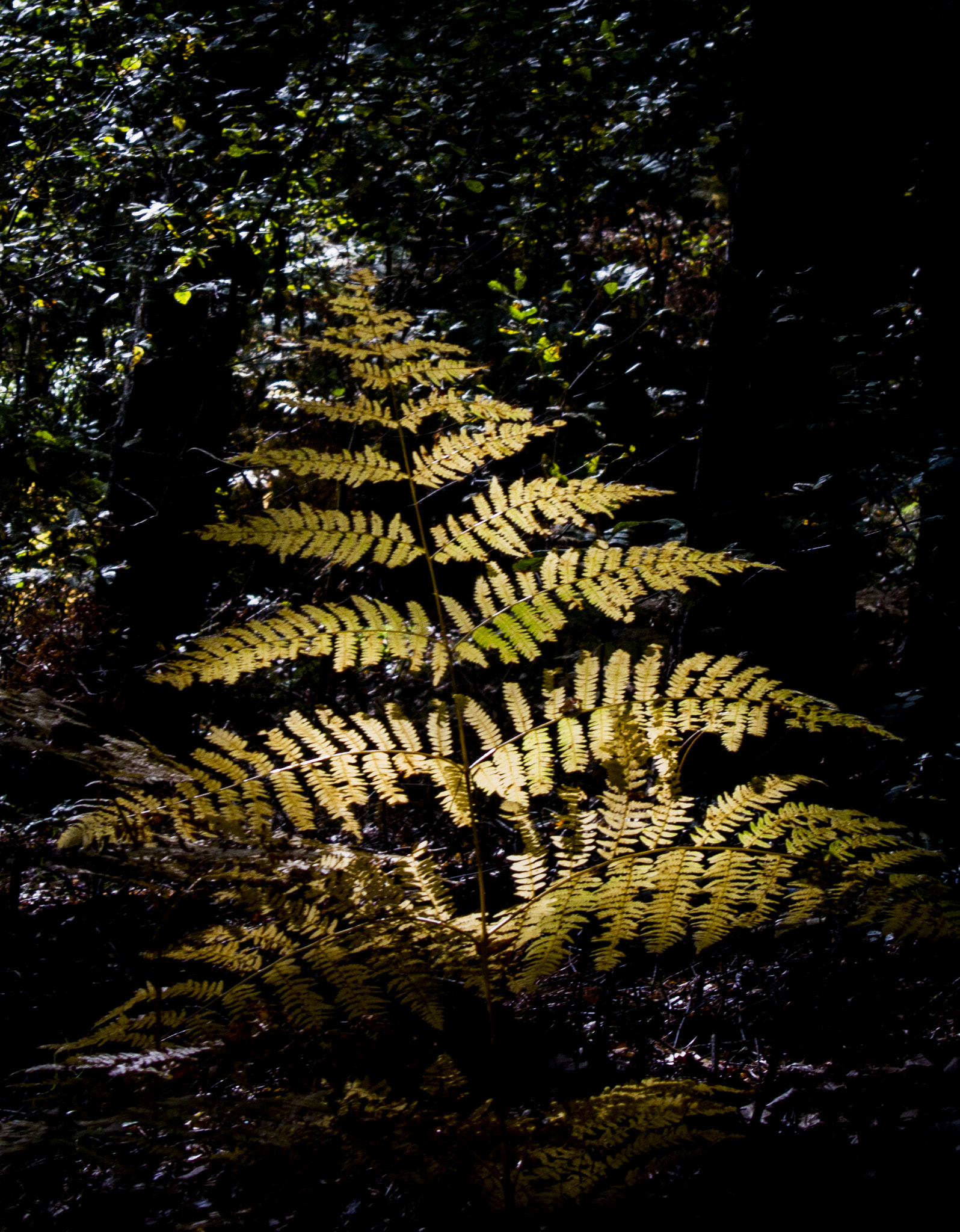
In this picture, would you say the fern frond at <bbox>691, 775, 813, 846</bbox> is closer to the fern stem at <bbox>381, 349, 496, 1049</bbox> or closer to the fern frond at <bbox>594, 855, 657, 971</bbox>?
the fern frond at <bbox>594, 855, 657, 971</bbox>

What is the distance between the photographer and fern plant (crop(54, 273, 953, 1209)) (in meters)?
1.47

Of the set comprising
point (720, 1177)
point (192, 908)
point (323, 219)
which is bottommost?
point (720, 1177)

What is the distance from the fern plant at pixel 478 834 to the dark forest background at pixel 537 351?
393 mm

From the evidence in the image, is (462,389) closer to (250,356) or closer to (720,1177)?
(250,356)

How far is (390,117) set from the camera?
12.8 ft

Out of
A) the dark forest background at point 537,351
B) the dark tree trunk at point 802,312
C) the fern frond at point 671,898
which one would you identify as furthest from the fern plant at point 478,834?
the dark tree trunk at point 802,312

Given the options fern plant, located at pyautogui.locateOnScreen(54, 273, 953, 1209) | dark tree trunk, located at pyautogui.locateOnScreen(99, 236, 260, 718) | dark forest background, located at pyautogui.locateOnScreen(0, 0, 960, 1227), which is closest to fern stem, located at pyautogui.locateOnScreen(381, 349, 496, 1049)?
fern plant, located at pyautogui.locateOnScreen(54, 273, 953, 1209)

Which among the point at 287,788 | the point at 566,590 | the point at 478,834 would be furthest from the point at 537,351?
the point at 287,788

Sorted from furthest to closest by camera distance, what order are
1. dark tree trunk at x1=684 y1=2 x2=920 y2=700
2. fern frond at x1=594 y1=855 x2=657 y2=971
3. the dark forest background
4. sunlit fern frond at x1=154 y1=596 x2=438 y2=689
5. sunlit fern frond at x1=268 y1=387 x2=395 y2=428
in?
dark tree trunk at x1=684 y1=2 x2=920 y2=700 < the dark forest background < sunlit fern frond at x1=268 y1=387 x2=395 y2=428 < sunlit fern frond at x1=154 y1=596 x2=438 y2=689 < fern frond at x1=594 y1=855 x2=657 y2=971

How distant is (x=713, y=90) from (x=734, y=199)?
154 centimetres

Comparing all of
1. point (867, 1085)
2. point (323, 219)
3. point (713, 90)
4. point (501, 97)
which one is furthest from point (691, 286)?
point (867, 1085)

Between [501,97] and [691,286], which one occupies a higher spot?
[501,97]

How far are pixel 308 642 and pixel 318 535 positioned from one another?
257 millimetres

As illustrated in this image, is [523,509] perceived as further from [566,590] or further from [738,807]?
[738,807]
